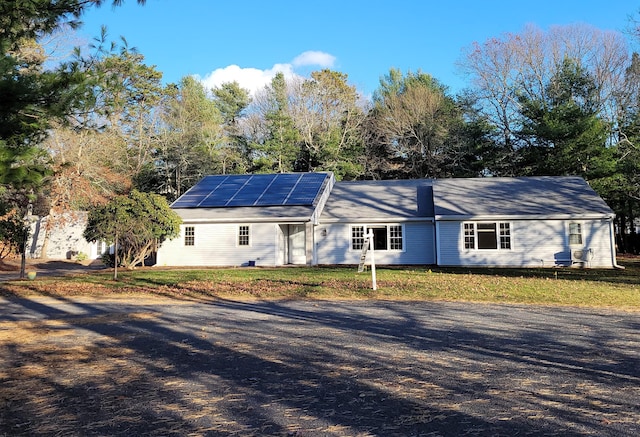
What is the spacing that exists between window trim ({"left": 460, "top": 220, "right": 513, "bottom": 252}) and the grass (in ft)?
14.9

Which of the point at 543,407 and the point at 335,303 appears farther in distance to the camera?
the point at 335,303

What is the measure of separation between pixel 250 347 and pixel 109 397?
2.26 meters

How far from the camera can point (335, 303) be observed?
1078 centimetres

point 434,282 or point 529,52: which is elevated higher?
point 529,52

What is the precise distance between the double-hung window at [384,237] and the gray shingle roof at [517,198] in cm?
206

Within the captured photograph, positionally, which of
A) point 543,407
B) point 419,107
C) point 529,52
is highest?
point 529,52

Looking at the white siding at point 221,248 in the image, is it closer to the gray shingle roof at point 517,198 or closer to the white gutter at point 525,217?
the white gutter at point 525,217

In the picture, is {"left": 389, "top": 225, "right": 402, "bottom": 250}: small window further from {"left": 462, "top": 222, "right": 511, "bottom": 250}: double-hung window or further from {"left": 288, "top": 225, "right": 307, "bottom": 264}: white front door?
{"left": 288, "top": 225, "right": 307, "bottom": 264}: white front door

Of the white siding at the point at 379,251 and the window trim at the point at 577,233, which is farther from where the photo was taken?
the white siding at the point at 379,251

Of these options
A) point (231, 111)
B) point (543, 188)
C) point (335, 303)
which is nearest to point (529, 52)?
point (543, 188)

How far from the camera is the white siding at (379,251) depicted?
2159cm

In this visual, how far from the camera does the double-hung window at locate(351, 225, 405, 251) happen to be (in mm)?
21906

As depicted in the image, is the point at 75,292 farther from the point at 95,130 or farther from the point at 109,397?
the point at 109,397

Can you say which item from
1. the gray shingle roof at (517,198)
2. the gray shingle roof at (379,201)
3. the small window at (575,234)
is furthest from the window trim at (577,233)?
the gray shingle roof at (379,201)
